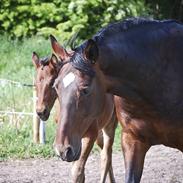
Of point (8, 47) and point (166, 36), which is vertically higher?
point (166, 36)

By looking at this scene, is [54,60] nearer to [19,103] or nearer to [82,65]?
[82,65]

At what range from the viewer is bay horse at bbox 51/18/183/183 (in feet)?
15.8

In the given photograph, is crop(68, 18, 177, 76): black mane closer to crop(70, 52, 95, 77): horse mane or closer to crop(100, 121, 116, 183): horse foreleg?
crop(70, 52, 95, 77): horse mane

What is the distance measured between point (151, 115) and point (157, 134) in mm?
219

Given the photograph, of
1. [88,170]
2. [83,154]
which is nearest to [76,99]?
[83,154]

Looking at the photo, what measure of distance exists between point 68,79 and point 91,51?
0.25 m

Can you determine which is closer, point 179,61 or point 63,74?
point 63,74

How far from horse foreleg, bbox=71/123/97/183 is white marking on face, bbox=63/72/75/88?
2340mm

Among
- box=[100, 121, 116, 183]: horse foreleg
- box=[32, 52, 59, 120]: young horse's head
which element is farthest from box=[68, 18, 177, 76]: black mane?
box=[100, 121, 116, 183]: horse foreleg

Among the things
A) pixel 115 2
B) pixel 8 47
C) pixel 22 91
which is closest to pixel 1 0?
pixel 8 47

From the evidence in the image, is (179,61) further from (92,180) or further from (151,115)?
(92,180)

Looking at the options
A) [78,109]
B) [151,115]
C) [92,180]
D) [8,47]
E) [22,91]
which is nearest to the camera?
[78,109]

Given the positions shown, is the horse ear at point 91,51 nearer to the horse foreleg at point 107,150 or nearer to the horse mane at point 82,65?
the horse mane at point 82,65

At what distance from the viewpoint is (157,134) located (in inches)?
211
